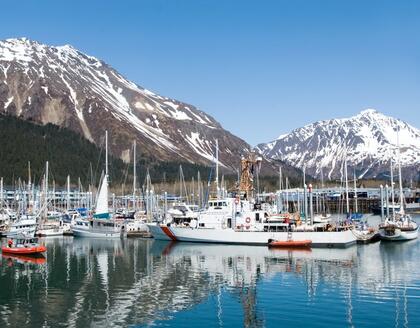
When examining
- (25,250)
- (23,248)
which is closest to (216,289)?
(25,250)

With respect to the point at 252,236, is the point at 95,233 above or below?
below

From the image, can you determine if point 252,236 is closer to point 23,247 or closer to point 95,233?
point 23,247

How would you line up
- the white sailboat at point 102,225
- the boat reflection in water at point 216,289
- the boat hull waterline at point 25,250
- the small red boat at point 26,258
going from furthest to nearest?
the white sailboat at point 102,225
the boat hull waterline at point 25,250
the small red boat at point 26,258
the boat reflection in water at point 216,289

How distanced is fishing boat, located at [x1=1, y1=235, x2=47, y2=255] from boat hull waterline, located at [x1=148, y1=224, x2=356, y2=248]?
22.3m

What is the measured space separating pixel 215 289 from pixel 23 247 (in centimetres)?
3487

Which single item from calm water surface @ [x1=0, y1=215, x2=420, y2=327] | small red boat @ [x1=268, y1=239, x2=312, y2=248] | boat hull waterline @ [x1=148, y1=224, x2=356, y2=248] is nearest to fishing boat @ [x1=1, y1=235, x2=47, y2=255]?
calm water surface @ [x1=0, y1=215, x2=420, y2=327]

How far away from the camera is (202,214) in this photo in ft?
270

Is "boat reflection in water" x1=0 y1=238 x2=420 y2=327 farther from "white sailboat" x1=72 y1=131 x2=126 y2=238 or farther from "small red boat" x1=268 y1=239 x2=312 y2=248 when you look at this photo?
"white sailboat" x1=72 y1=131 x2=126 y2=238

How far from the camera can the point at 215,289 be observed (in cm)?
4347

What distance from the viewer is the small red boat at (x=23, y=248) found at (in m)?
68.2

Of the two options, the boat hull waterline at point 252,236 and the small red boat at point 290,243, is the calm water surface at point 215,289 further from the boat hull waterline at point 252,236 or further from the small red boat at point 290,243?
the boat hull waterline at point 252,236

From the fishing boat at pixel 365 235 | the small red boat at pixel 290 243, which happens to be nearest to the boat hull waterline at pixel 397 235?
the fishing boat at pixel 365 235

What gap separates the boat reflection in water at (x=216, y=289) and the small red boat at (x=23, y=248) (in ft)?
5.16

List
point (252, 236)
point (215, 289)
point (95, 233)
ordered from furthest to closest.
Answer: point (95, 233) < point (252, 236) < point (215, 289)
